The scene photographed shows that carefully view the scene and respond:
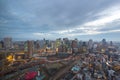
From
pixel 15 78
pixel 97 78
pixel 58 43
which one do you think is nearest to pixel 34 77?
pixel 15 78

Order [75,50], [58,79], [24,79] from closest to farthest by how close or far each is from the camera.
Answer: [24,79] → [58,79] → [75,50]

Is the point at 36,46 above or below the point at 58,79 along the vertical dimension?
above

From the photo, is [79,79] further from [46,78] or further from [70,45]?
[70,45]

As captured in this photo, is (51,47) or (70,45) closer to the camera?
(70,45)

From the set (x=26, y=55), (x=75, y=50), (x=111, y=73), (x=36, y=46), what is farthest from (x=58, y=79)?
(x=36, y=46)

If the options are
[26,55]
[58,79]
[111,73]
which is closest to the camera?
[58,79]

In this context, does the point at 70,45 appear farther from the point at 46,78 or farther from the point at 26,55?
the point at 46,78
